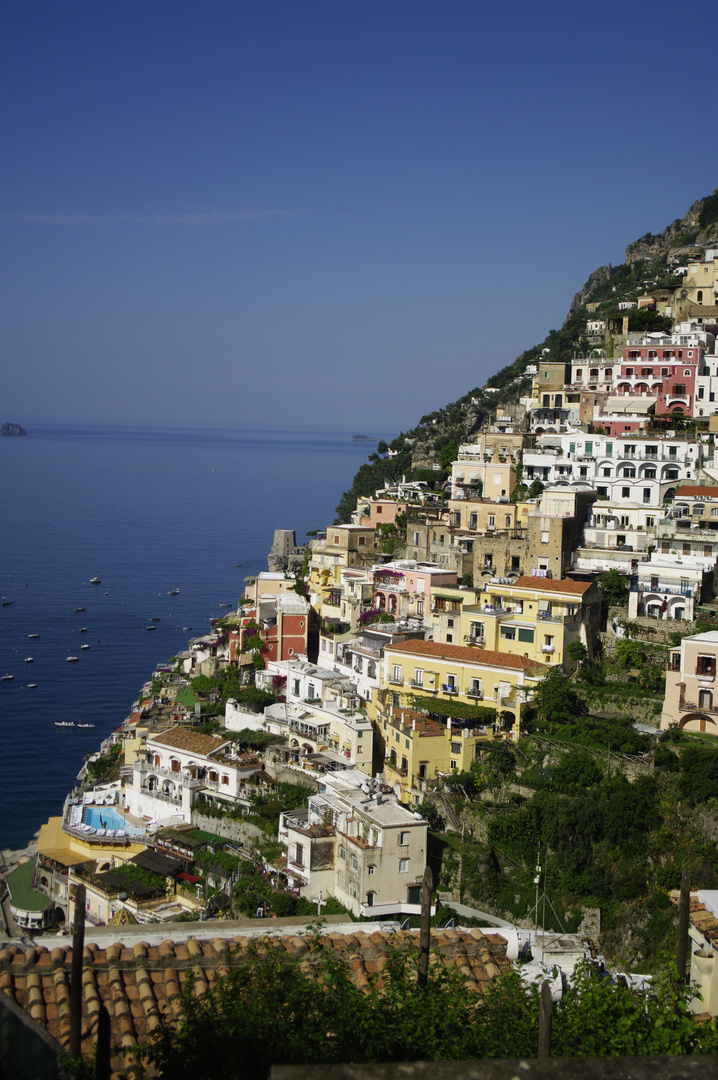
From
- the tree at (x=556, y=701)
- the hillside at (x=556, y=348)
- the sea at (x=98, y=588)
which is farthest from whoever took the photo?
the hillside at (x=556, y=348)

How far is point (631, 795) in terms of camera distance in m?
20.2

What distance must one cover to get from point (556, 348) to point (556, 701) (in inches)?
1431

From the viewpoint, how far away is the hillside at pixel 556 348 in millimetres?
52344

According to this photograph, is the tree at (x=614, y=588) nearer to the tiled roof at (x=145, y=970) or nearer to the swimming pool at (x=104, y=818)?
the swimming pool at (x=104, y=818)

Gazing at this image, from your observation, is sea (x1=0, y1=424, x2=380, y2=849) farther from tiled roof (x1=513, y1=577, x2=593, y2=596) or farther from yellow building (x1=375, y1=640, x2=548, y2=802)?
tiled roof (x1=513, y1=577, x2=593, y2=596)

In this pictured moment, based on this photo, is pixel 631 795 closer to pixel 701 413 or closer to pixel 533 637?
pixel 533 637

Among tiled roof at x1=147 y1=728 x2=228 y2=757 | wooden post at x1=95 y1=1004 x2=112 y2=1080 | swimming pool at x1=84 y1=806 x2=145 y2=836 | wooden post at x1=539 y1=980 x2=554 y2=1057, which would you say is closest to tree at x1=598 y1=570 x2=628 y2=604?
tiled roof at x1=147 y1=728 x2=228 y2=757

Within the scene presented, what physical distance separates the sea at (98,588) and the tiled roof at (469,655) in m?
13.0

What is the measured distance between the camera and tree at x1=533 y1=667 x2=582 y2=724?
2302 centimetres

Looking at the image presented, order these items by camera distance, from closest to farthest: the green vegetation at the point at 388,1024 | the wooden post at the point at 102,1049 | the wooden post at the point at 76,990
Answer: the wooden post at the point at 102,1049 < the green vegetation at the point at 388,1024 < the wooden post at the point at 76,990

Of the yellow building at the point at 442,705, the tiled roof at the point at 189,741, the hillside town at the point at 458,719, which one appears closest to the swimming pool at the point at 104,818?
the hillside town at the point at 458,719

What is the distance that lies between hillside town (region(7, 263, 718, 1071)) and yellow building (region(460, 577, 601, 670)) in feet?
0.21

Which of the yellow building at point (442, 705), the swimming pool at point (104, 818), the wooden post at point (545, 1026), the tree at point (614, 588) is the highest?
the wooden post at point (545, 1026)

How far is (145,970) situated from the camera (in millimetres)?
8734
